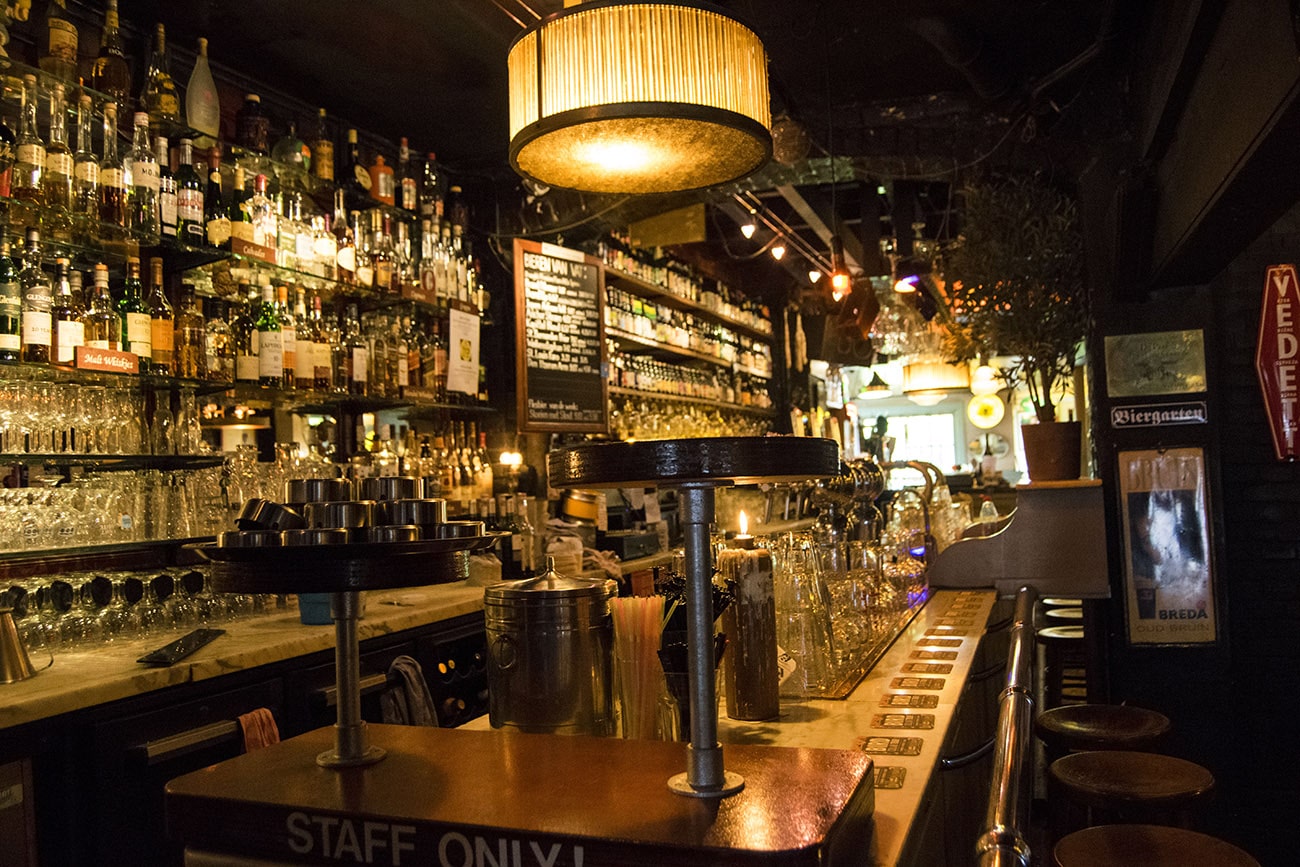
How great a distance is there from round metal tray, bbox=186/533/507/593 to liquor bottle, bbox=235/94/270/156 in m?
2.95

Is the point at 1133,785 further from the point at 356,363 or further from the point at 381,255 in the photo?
the point at 381,255

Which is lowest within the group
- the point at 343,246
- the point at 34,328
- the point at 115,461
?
the point at 115,461

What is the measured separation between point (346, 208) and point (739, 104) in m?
2.86

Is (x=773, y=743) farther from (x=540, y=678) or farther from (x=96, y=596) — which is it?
(x=96, y=596)

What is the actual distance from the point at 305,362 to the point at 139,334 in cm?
74

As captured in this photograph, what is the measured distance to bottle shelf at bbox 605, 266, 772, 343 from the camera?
603cm

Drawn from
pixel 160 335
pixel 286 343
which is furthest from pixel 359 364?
pixel 160 335

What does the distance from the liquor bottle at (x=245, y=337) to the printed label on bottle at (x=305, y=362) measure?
0.18 metres

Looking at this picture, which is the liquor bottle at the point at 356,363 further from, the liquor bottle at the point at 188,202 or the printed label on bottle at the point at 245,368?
the liquor bottle at the point at 188,202

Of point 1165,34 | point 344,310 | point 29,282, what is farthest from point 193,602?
point 1165,34

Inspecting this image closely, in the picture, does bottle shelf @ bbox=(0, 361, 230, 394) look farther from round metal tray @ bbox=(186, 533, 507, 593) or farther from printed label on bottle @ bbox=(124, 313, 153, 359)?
round metal tray @ bbox=(186, 533, 507, 593)

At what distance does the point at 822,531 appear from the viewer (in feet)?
9.18

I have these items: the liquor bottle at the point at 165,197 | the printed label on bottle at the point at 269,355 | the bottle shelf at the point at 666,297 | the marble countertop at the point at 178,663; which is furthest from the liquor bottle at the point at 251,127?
the bottle shelf at the point at 666,297

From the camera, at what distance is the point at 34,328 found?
282 centimetres
